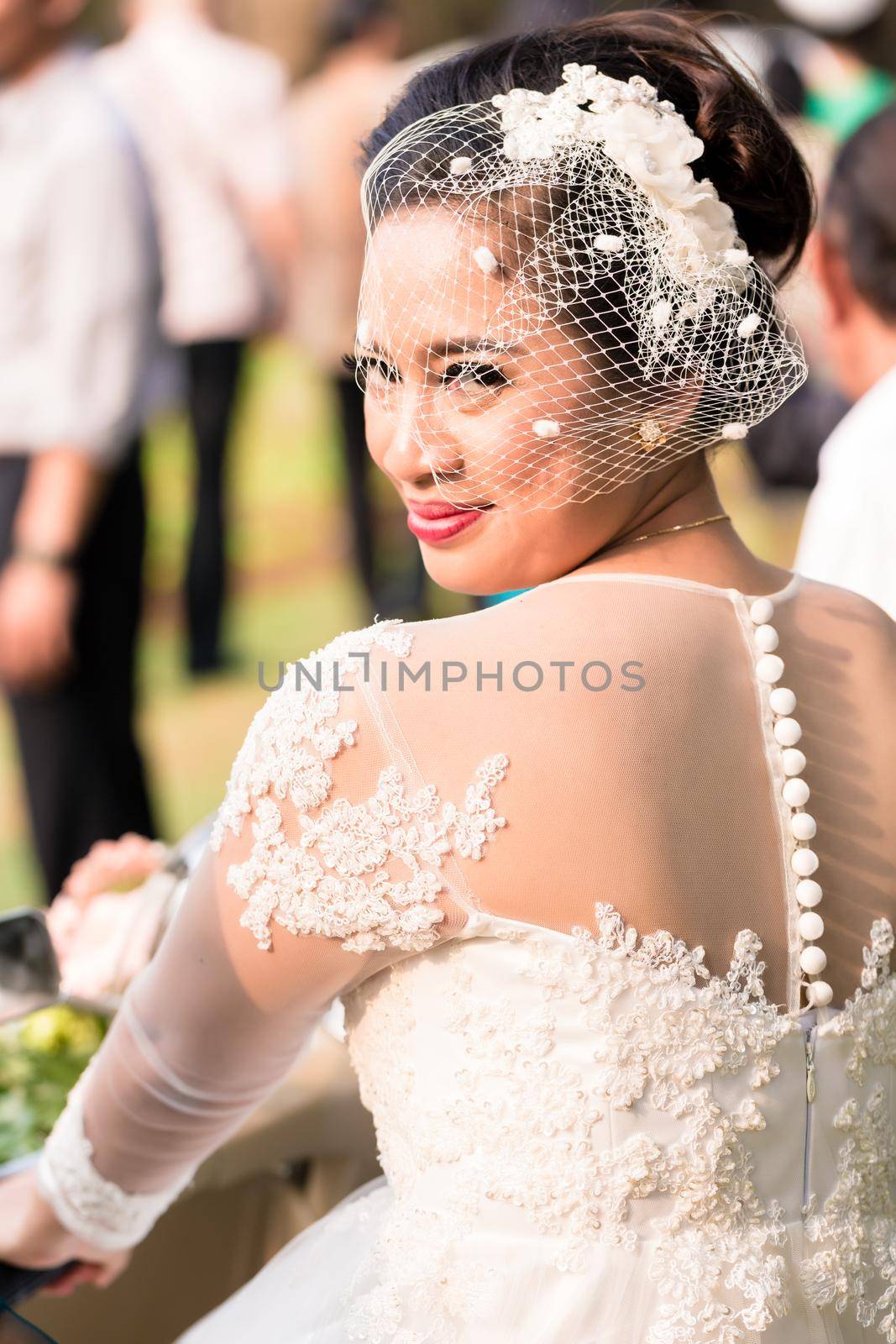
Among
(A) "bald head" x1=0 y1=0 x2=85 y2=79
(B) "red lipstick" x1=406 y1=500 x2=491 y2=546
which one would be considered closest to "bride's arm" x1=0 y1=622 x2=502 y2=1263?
(B) "red lipstick" x1=406 y1=500 x2=491 y2=546

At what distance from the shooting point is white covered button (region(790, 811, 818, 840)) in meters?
1.21

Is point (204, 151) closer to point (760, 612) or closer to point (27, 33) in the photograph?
point (27, 33)

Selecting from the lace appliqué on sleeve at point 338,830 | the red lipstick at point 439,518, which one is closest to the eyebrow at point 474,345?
the red lipstick at point 439,518

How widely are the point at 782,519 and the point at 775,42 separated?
237cm

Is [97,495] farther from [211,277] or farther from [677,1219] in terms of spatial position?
[677,1219]

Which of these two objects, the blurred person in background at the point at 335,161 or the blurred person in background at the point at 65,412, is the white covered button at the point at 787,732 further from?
the blurred person in background at the point at 335,161

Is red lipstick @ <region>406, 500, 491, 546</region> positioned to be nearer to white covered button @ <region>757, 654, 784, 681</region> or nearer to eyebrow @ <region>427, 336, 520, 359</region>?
eyebrow @ <region>427, 336, 520, 359</region>

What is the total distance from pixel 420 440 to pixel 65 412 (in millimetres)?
3049

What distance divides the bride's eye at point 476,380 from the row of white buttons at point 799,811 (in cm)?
34

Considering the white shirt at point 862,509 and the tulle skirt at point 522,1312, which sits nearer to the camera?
the tulle skirt at point 522,1312

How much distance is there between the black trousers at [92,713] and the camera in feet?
13.8

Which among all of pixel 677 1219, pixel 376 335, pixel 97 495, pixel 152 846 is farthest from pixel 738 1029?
pixel 97 495

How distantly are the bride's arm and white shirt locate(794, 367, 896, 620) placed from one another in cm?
155

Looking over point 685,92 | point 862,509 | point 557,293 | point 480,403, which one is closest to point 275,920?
point 480,403
